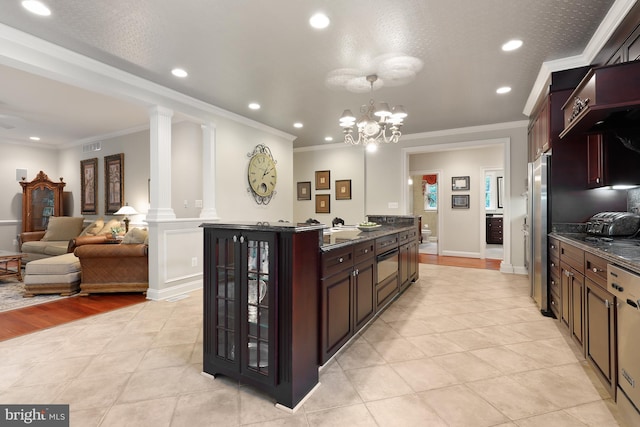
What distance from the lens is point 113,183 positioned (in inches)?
238

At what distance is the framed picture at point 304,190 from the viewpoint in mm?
7281

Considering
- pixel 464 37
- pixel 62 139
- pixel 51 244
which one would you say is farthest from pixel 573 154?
pixel 62 139

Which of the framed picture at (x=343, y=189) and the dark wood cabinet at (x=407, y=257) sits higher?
the framed picture at (x=343, y=189)

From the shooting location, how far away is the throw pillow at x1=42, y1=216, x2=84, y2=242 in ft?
19.2

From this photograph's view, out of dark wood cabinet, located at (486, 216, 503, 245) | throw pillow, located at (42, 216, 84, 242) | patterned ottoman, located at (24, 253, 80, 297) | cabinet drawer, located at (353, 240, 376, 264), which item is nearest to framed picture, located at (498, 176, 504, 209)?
dark wood cabinet, located at (486, 216, 503, 245)

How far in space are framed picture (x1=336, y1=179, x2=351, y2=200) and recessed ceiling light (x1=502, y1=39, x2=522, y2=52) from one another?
4.19 metres

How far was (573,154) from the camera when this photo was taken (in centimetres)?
301

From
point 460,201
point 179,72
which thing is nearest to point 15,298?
point 179,72

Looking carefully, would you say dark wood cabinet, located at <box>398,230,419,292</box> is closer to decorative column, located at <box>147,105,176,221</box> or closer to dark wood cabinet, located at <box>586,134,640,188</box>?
dark wood cabinet, located at <box>586,134,640,188</box>

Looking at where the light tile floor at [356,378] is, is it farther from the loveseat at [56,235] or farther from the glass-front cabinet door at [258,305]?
the loveseat at [56,235]

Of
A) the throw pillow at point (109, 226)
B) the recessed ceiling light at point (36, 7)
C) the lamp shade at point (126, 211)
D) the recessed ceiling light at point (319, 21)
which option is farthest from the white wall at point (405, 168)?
the recessed ceiling light at point (36, 7)

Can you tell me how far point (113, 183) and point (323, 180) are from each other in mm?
4394

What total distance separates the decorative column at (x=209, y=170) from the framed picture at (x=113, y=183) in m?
2.63

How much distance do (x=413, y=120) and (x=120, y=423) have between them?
202 inches
